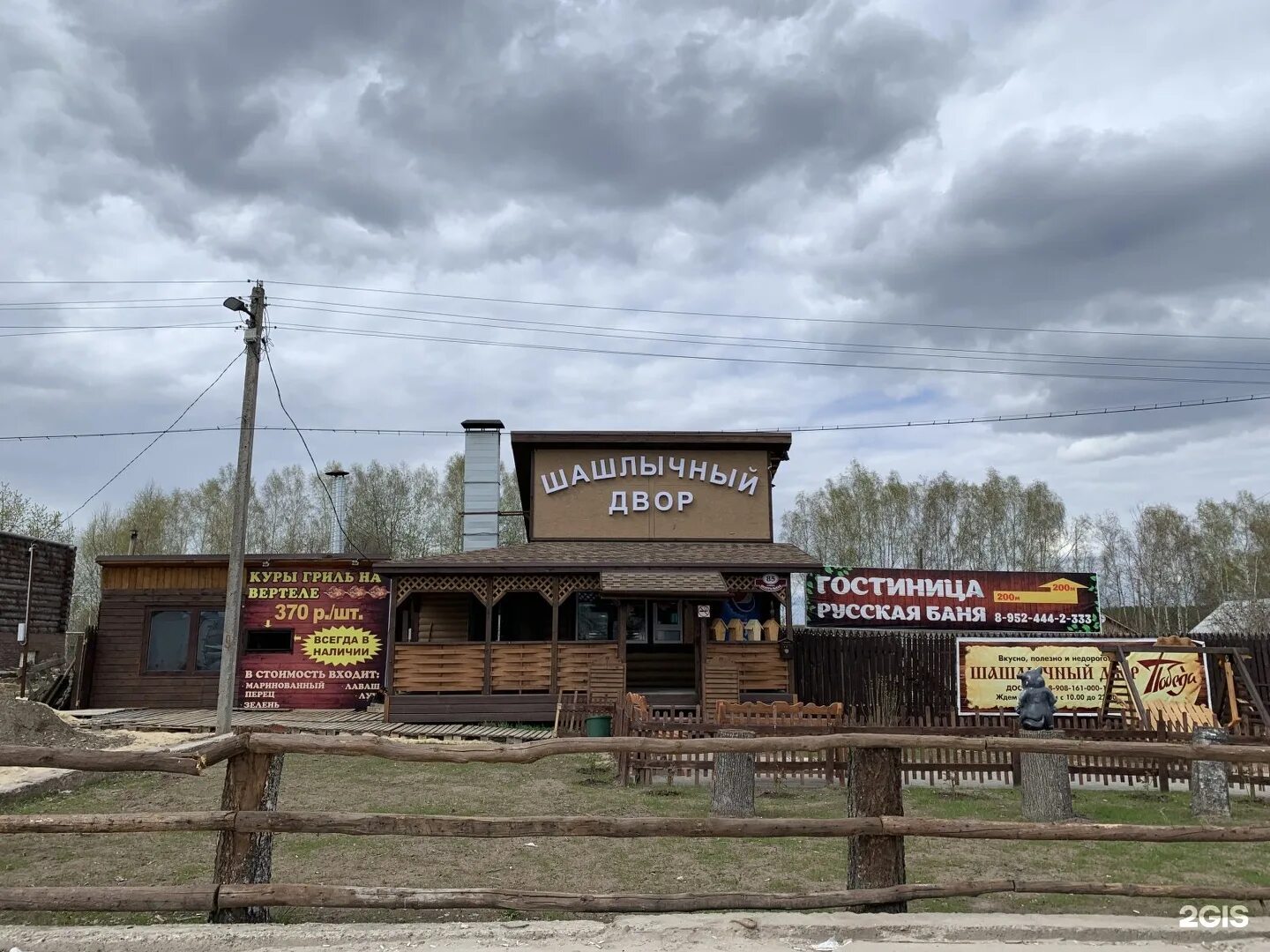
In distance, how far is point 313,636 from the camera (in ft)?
66.4

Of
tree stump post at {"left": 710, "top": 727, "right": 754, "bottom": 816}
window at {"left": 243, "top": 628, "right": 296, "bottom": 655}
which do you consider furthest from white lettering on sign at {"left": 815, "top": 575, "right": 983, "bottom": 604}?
tree stump post at {"left": 710, "top": 727, "right": 754, "bottom": 816}

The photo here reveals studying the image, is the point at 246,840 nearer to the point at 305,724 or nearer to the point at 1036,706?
the point at 1036,706

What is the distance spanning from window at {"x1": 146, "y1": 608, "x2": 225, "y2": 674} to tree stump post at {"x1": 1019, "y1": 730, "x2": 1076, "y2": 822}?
56.1ft

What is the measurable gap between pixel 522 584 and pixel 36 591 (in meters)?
15.4

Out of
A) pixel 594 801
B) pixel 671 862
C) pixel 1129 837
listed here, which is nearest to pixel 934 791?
pixel 594 801

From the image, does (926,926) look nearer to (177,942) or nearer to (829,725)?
(177,942)

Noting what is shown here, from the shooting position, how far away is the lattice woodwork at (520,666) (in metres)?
17.8

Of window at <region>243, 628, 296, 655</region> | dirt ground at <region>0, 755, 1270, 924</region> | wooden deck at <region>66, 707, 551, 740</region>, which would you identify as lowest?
dirt ground at <region>0, 755, 1270, 924</region>

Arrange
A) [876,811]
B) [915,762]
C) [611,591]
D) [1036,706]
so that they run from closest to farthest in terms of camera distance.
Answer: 1. [876,811]
2. [1036,706]
3. [915,762]
4. [611,591]

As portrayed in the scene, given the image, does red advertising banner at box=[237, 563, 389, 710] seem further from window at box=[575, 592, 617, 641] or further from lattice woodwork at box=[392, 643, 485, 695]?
window at box=[575, 592, 617, 641]

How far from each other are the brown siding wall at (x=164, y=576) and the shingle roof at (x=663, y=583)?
30.2 ft

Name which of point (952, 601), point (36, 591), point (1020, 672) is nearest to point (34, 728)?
point (36, 591)

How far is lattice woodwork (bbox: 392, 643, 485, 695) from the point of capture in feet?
58.3

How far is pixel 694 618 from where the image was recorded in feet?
61.8
